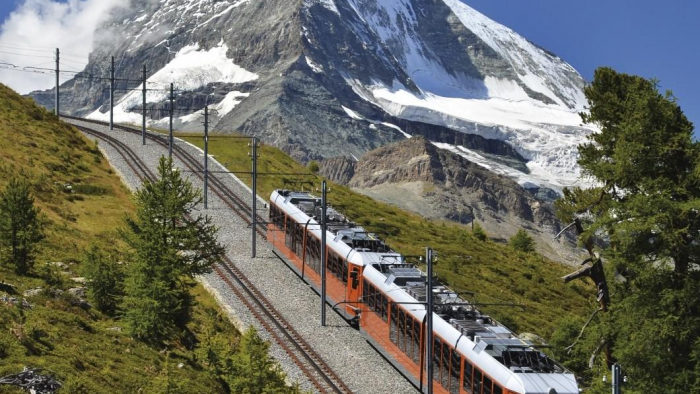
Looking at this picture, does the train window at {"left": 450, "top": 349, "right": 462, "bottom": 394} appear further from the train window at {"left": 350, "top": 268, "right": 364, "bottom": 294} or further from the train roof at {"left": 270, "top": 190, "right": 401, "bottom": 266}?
the train window at {"left": 350, "top": 268, "right": 364, "bottom": 294}

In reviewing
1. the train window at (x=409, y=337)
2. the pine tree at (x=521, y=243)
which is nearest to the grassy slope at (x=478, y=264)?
the pine tree at (x=521, y=243)

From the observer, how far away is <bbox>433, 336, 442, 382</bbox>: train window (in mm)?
39556

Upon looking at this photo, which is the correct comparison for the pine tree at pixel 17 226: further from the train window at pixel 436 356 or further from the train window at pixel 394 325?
the train window at pixel 436 356

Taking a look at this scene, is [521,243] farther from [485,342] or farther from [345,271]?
[485,342]

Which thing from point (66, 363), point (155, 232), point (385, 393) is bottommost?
point (385, 393)

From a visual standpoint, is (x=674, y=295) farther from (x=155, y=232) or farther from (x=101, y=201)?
(x=101, y=201)

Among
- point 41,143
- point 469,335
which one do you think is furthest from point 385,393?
point 41,143

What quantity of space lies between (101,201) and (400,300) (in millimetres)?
37315

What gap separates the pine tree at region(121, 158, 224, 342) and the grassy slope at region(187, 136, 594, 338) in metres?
14.6

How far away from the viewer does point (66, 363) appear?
33156 mm

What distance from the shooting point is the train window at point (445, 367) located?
A: 38625mm

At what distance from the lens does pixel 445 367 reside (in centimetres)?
3894

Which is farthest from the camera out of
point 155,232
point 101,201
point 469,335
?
point 101,201

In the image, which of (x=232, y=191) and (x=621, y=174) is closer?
(x=621, y=174)
